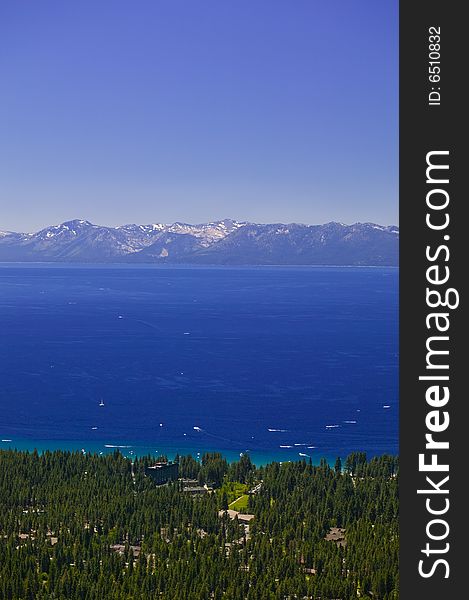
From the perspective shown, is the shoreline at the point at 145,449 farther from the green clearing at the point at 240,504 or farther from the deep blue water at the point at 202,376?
the green clearing at the point at 240,504

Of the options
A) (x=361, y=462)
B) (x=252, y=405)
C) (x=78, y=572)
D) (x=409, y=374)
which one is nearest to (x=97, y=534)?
(x=78, y=572)

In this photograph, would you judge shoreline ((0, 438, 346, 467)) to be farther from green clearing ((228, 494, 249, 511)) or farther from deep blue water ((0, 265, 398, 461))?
green clearing ((228, 494, 249, 511))

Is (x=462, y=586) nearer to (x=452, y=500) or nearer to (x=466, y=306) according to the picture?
(x=452, y=500)

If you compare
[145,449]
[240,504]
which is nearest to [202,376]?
[145,449]

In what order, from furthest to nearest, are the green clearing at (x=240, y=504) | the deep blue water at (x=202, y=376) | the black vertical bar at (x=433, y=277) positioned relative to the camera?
1. the deep blue water at (x=202, y=376)
2. the green clearing at (x=240, y=504)
3. the black vertical bar at (x=433, y=277)

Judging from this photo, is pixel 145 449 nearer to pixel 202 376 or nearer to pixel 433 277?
pixel 202 376

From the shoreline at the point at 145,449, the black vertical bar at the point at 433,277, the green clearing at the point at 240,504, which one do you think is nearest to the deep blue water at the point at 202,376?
the shoreline at the point at 145,449

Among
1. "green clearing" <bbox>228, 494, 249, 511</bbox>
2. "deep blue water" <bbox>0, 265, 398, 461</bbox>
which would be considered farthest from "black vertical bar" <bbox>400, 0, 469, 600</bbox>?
"deep blue water" <bbox>0, 265, 398, 461</bbox>
